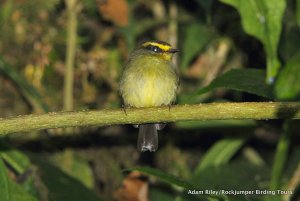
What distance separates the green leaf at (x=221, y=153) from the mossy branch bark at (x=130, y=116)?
1.33 metres

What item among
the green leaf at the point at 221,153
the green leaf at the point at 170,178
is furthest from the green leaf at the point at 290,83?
→ the green leaf at the point at 221,153

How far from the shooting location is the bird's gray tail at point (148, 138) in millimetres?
3686

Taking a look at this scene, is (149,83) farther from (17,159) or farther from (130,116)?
(130,116)

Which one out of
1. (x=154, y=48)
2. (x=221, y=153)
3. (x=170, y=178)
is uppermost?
(x=154, y=48)

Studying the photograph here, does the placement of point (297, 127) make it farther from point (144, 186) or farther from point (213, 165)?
point (144, 186)

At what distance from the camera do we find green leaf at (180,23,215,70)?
3.69 metres

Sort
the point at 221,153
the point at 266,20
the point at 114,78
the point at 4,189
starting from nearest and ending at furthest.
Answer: the point at 4,189 → the point at 266,20 → the point at 221,153 → the point at 114,78

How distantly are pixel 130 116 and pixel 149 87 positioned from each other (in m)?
1.42

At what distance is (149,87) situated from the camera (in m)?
3.79

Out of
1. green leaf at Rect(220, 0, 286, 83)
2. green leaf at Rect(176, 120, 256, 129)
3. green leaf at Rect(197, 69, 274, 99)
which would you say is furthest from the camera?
green leaf at Rect(176, 120, 256, 129)

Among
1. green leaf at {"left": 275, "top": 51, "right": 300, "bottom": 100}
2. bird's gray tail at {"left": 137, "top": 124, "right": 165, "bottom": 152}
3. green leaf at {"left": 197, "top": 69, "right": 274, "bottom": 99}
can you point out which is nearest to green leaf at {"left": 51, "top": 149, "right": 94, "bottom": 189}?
bird's gray tail at {"left": 137, "top": 124, "right": 165, "bottom": 152}

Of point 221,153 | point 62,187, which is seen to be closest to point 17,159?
point 62,187

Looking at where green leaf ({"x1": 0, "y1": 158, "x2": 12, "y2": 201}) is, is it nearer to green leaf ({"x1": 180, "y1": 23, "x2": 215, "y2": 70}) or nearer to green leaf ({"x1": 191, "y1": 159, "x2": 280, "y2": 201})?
green leaf ({"x1": 191, "y1": 159, "x2": 280, "y2": 201})

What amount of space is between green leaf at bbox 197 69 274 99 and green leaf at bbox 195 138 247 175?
948mm
